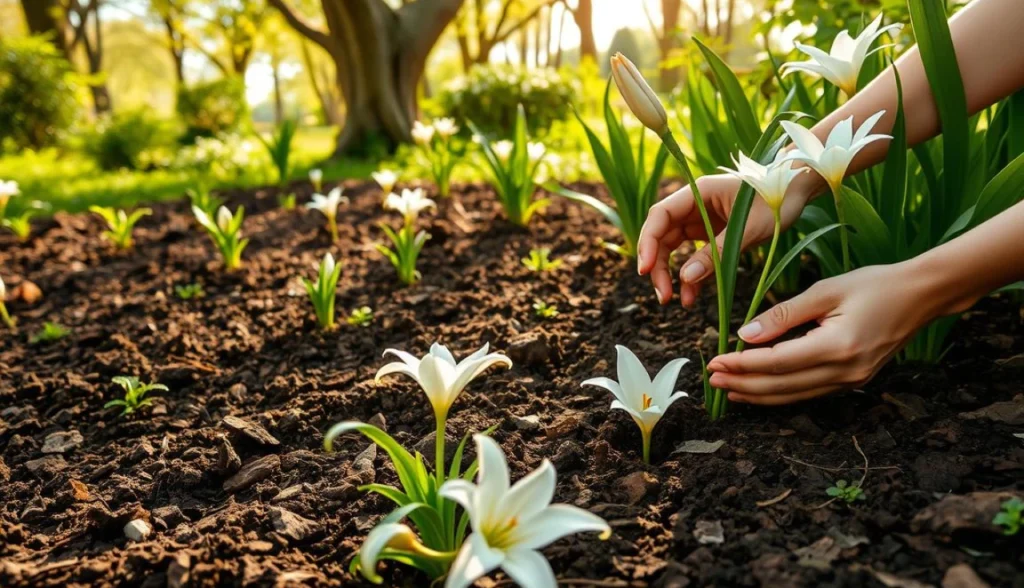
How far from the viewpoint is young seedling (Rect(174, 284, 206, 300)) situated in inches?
125

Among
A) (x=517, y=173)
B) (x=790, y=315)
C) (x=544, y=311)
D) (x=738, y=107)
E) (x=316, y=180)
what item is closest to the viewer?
(x=790, y=315)

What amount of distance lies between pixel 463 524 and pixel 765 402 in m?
0.72

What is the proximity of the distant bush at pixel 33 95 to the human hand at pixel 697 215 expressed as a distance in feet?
34.5

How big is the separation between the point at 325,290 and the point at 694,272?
4.58 ft

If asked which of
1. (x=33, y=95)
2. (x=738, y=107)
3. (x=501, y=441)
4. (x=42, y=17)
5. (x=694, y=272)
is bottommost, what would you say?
(x=501, y=441)

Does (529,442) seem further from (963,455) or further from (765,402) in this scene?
(963,455)

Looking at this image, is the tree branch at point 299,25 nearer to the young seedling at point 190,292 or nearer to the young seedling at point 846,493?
the young seedling at point 190,292

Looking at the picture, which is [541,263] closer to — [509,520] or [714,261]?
[714,261]

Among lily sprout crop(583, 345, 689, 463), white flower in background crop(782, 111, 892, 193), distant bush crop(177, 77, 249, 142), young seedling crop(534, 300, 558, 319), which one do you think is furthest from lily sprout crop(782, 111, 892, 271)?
distant bush crop(177, 77, 249, 142)

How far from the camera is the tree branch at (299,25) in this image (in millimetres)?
7906

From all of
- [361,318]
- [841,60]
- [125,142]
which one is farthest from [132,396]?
[125,142]

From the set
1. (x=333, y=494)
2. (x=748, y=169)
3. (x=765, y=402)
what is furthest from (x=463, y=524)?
(x=748, y=169)

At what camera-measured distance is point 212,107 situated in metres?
12.9

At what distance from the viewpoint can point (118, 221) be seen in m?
4.10
